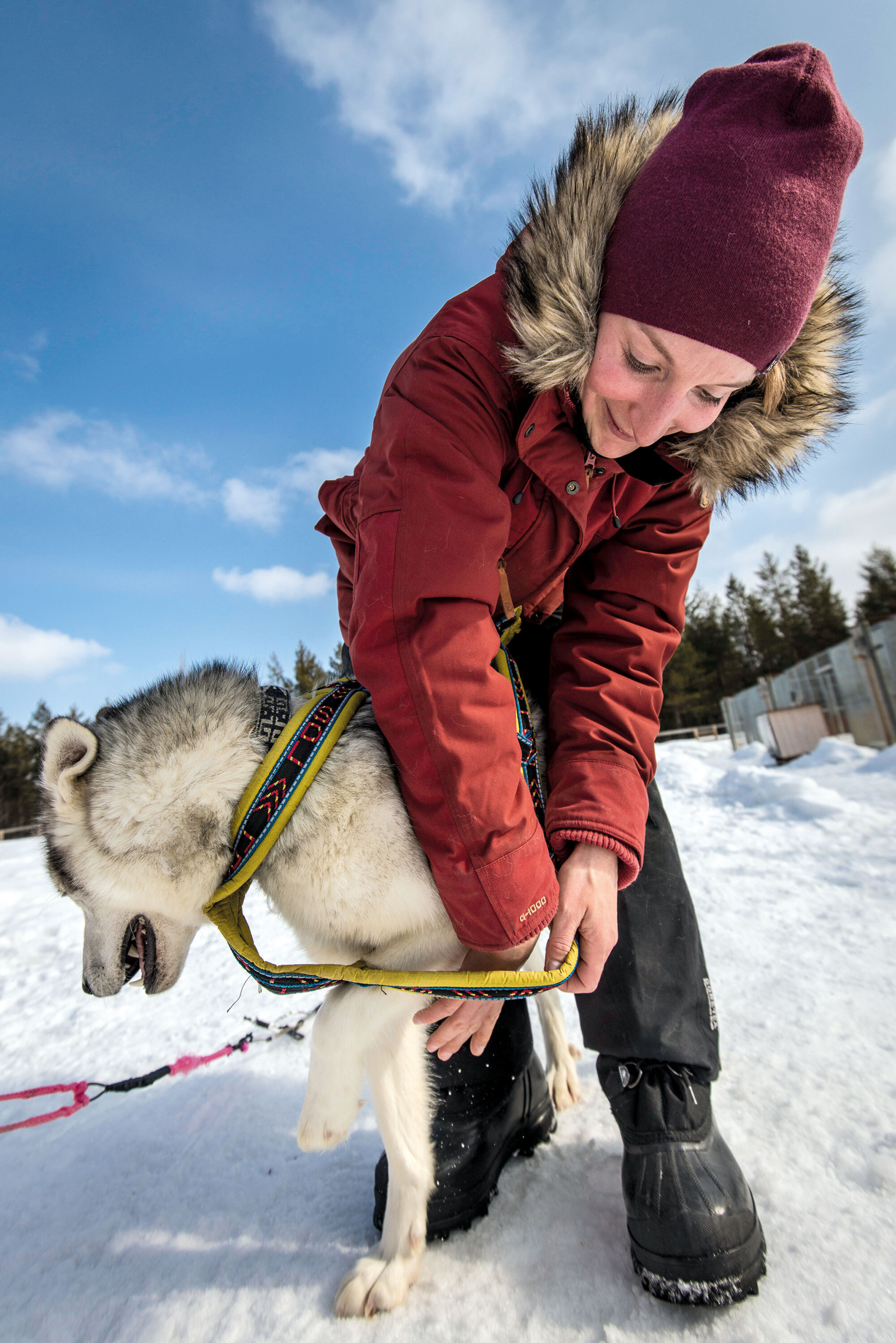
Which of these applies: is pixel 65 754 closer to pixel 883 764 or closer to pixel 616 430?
pixel 616 430

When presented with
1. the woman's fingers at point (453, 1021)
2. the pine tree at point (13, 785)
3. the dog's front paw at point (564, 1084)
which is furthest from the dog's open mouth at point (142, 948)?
the pine tree at point (13, 785)

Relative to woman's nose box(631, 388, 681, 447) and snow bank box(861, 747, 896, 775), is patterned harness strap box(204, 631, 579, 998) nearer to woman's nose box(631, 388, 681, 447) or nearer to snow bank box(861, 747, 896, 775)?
woman's nose box(631, 388, 681, 447)

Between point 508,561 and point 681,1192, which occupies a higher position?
point 508,561

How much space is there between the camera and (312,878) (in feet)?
4.82

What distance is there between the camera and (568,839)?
4.83 ft

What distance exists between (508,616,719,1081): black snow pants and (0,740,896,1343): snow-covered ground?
34cm

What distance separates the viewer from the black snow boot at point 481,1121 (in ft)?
5.16

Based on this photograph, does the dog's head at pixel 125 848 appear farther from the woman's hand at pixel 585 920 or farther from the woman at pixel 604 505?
the woman's hand at pixel 585 920

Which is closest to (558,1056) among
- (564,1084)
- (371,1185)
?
(564,1084)

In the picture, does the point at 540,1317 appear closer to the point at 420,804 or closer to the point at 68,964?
the point at 420,804

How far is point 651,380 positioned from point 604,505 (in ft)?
1.31

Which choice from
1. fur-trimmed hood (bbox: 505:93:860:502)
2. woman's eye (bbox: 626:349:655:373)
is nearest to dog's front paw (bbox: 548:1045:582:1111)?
fur-trimmed hood (bbox: 505:93:860:502)

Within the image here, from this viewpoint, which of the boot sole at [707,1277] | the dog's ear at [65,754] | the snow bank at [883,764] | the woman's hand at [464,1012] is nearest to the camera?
the boot sole at [707,1277]

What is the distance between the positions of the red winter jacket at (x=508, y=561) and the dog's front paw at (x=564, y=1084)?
106 cm
